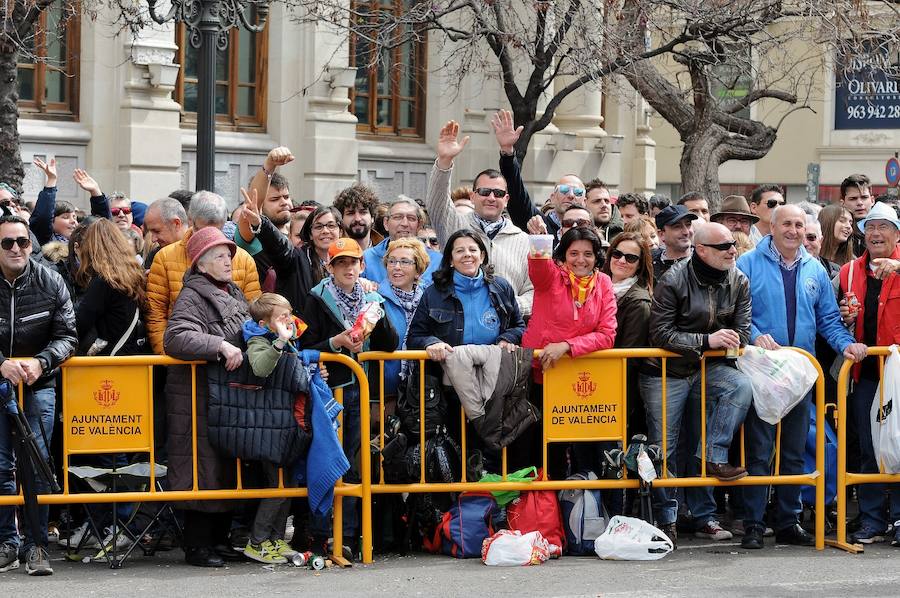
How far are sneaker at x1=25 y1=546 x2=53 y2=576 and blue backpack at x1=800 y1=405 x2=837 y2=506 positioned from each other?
453cm

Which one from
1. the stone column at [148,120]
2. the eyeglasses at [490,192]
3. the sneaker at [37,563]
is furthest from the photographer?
the stone column at [148,120]

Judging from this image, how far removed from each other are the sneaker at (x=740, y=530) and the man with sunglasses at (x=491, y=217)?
1.86m

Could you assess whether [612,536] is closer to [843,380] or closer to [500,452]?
[500,452]

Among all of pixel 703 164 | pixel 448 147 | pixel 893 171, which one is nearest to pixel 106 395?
pixel 448 147

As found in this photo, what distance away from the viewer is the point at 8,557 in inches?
319

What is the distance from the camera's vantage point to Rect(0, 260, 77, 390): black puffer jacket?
26.4ft

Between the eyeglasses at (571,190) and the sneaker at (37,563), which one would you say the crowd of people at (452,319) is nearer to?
the sneaker at (37,563)

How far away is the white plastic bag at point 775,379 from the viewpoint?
875 centimetres

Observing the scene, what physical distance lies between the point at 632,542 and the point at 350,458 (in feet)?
5.47

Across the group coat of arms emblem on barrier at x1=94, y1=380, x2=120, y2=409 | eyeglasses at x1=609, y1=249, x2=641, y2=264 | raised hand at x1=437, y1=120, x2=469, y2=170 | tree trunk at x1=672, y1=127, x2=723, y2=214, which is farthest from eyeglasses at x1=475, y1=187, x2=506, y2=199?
tree trunk at x1=672, y1=127, x2=723, y2=214

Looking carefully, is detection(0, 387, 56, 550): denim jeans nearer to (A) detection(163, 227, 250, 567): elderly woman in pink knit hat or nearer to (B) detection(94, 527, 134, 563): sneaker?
(B) detection(94, 527, 134, 563): sneaker

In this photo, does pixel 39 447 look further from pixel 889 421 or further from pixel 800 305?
pixel 889 421

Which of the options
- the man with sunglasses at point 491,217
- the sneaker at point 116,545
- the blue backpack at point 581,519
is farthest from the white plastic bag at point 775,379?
the sneaker at point 116,545

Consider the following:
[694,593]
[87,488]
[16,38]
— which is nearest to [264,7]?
[16,38]
